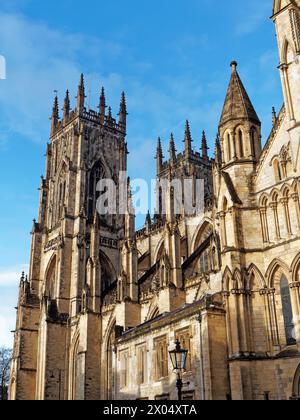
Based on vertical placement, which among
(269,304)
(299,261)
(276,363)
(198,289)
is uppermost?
(198,289)

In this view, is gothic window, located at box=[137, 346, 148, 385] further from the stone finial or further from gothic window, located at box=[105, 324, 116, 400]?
gothic window, located at box=[105, 324, 116, 400]

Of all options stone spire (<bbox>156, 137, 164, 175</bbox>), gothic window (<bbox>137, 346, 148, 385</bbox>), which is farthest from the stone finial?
stone spire (<bbox>156, 137, 164, 175</bbox>)

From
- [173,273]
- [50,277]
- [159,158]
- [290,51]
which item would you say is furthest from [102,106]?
[290,51]

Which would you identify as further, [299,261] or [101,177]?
[101,177]

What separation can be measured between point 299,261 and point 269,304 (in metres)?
2.02

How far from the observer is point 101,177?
60.1 metres

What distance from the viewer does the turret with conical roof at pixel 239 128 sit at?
72.5 ft

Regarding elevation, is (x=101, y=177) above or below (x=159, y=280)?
above

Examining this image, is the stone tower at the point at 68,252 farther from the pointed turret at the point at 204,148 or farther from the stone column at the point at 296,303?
the stone column at the point at 296,303

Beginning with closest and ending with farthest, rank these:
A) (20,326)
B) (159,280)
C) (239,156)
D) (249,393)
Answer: (249,393) < (239,156) < (159,280) < (20,326)

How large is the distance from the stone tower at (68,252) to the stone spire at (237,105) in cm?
2696

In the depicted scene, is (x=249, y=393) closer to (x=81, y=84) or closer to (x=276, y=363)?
(x=276, y=363)
